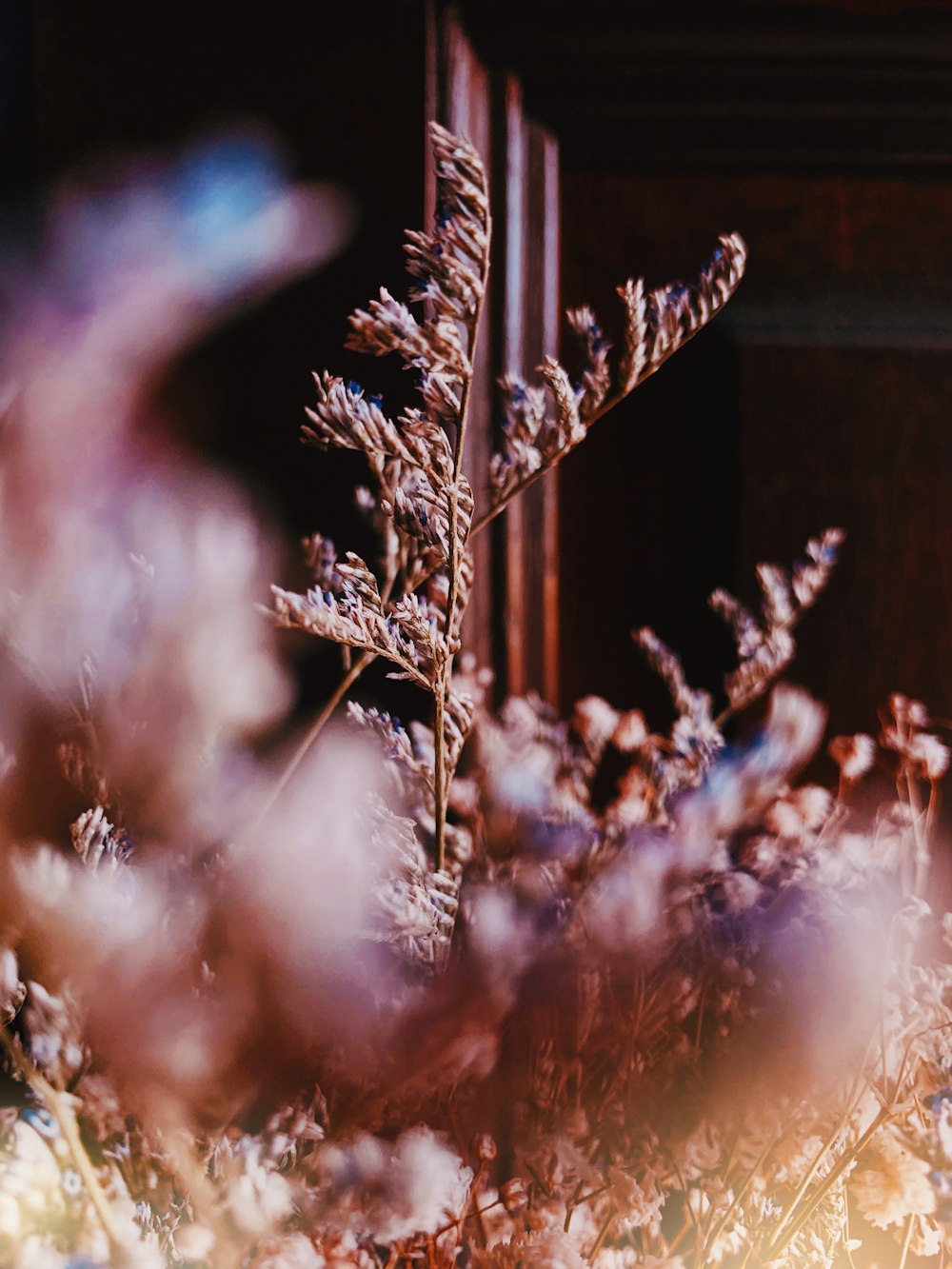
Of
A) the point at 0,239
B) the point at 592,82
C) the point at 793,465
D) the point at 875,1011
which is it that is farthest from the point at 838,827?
the point at 0,239

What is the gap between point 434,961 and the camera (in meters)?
0.35

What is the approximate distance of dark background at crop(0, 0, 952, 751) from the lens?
0.55 metres

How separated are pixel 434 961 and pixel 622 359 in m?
0.25

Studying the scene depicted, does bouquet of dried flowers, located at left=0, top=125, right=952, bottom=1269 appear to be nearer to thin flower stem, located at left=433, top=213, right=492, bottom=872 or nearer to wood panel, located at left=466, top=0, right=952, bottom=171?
thin flower stem, located at left=433, top=213, right=492, bottom=872

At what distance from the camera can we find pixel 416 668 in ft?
A: 1.04

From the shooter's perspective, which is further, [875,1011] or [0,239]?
[0,239]

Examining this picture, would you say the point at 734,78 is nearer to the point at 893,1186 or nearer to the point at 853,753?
the point at 853,753

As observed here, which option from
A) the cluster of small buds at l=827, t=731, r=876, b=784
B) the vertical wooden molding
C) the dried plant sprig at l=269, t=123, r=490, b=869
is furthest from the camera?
the vertical wooden molding

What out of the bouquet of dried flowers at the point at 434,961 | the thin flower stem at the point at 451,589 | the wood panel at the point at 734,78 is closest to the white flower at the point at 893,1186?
the bouquet of dried flowers at the point at 434,961

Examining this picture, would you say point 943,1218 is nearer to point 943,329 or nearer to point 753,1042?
point 753,1042

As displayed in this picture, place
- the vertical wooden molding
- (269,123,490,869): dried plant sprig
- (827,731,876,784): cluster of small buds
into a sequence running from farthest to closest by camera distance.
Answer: the vertical wooden molding → (827,731,876,784): cluster of small buds → (269,123,490,869): dried plant sprig

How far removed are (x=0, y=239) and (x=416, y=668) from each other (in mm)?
492

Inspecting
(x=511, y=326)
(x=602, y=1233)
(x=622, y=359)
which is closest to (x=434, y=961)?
(x=602, y=1233)

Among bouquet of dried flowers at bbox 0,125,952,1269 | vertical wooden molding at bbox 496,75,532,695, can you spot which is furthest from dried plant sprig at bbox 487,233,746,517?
vertical wooden molding at bbox 496,75,532,695
